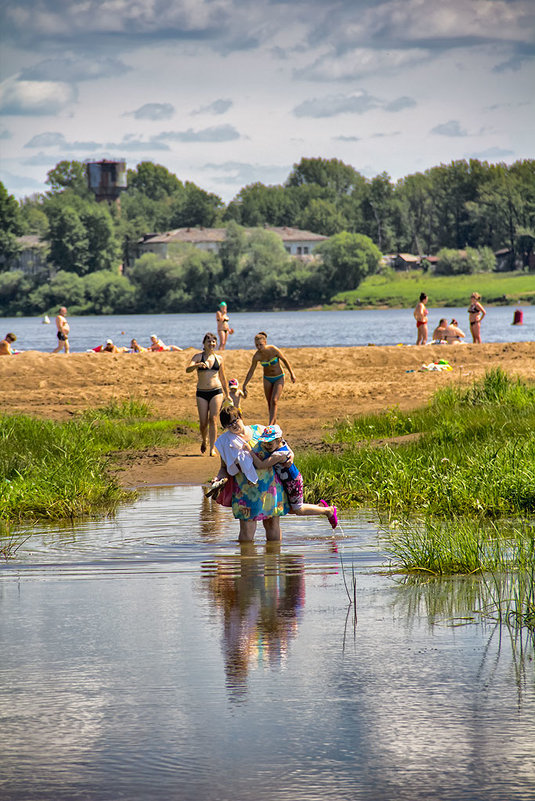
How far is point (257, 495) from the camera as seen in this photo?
9789 millimetres

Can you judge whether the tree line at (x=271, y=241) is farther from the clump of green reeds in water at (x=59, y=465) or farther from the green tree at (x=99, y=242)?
the clump of green reeds in water at (x=59, y=465)

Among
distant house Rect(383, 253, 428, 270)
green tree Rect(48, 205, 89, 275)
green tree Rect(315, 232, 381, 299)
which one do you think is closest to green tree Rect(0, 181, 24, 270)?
green tree Rect(48, 205, 89, 275)

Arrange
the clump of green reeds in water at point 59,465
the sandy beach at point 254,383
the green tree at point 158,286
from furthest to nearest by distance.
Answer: the green tree at point 158,286 → the sandy beach at point 254,383 → the clump of green reeds in water at point 59,465

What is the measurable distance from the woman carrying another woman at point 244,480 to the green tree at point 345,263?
126 m

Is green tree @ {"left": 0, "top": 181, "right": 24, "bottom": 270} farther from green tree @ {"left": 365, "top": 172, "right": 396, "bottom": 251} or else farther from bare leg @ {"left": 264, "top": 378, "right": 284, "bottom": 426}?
bare leg @ {"left": 264, "top": 378, "right": 284, "bottom": 426}

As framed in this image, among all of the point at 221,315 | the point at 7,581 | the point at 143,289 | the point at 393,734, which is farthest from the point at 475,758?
the point at 143,289

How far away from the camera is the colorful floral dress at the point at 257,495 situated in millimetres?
9750

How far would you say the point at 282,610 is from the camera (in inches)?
306

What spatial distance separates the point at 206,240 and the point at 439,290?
124 feet

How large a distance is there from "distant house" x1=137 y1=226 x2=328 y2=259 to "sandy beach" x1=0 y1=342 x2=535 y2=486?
128729 millimetres

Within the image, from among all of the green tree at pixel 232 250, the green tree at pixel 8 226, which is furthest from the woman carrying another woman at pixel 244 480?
the green tree at pixel 8 226

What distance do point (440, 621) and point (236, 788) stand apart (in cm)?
288

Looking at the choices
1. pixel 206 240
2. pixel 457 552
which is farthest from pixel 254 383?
pixel 206 240

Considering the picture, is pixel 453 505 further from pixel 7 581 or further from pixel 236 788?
pixel 236 788
